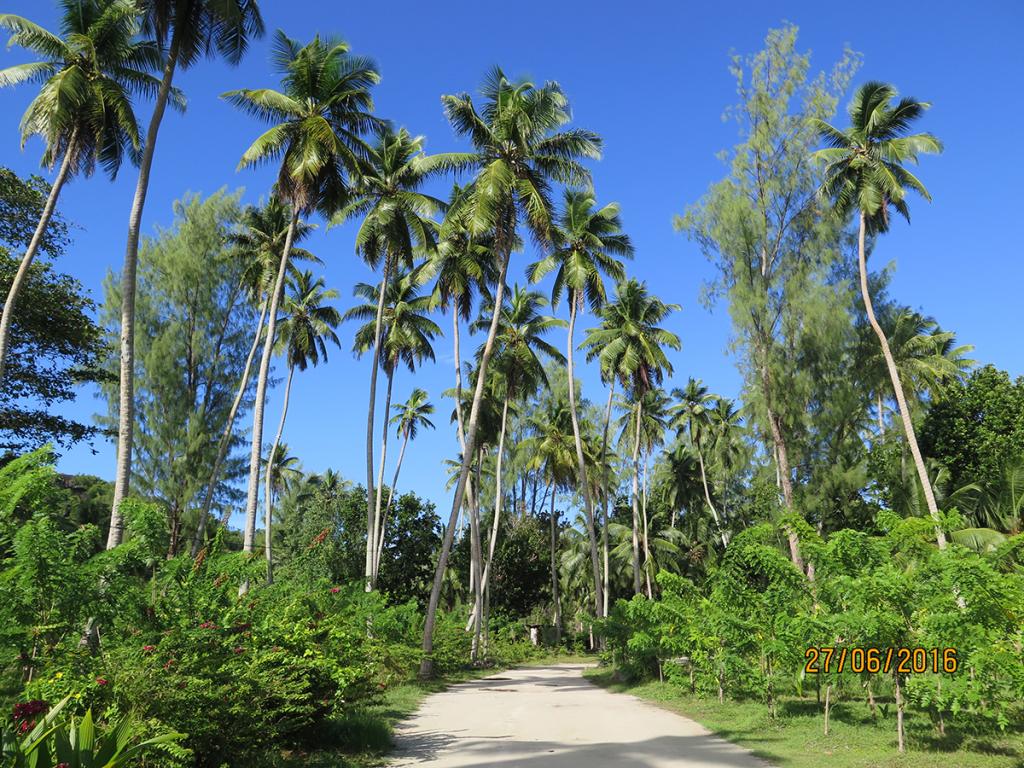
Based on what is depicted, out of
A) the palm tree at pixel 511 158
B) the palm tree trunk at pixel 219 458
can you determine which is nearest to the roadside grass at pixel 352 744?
the palm tree at pixel 511 158

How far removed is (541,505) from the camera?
4691cm

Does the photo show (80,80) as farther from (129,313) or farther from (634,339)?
(634,339)

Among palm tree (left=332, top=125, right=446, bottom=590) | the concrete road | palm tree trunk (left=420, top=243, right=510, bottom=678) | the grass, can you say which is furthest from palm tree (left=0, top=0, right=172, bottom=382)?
the grass

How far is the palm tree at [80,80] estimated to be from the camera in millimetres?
13812

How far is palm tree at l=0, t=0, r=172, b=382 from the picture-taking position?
45.3 ft

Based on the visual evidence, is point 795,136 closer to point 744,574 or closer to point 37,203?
point 744,574

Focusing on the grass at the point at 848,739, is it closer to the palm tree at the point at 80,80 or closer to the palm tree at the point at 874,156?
the palm tree at the point at 874,156

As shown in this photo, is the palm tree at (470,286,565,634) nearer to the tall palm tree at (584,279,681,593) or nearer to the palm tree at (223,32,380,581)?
the tall palm tree at (584,279,681,593)

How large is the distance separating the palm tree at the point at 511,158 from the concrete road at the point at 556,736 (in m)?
6.83

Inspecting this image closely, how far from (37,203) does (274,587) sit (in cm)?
1437

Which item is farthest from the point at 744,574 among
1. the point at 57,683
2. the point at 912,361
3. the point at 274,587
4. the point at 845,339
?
the point at 912,361

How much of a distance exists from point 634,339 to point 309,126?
1506 centimetres

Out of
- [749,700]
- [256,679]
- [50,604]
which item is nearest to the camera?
[50,604]

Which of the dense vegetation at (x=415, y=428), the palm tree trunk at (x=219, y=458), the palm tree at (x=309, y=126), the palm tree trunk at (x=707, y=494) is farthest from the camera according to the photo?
the palm tree trunk at (x=707, y=494)
